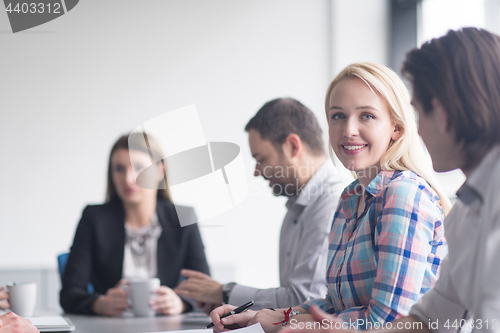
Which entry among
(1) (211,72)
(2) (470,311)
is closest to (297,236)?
(2) (470,311)

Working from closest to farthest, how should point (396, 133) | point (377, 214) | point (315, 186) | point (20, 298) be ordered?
point (377, 214), point (396, 133), point (20, 298), point (315, 186)

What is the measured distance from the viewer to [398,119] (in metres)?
1.18

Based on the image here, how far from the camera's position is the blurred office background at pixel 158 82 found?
3.21m

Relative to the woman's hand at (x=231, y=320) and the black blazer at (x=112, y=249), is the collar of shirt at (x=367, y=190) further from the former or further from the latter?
the black blazer at (x=112, y=249)

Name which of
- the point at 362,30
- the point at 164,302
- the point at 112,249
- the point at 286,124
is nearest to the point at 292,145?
the point at 286,124

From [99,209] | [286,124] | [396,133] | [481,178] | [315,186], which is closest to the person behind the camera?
[481,178]

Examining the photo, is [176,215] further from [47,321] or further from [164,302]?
[47,321]

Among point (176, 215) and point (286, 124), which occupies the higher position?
point (286, 124)

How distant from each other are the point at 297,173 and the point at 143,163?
89 cm

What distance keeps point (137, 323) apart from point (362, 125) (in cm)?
94

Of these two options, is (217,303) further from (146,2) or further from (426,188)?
(146,2)

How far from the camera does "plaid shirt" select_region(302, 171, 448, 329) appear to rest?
95 cm

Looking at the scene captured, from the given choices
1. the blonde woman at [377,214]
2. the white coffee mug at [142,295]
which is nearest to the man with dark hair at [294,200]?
the white coffee mug at [142,295]

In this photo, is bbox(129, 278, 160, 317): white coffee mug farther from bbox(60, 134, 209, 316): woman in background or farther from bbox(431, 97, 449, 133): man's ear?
bbox(431, 97, 449, 133): man's ear
